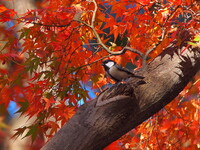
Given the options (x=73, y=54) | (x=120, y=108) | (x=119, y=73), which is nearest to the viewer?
(x=120, y=108)

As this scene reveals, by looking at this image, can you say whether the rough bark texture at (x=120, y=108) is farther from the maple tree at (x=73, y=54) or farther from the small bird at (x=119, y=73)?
the maple tree at (x=73, y=54)

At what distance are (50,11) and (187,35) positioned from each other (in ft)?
5.17

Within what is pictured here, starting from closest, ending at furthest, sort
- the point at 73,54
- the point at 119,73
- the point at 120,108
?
the point at 120,108, the point at 119,73, the point at 73,54

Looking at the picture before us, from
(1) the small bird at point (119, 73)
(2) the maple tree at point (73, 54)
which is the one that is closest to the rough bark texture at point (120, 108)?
(1) the small bird at point (119, 73)

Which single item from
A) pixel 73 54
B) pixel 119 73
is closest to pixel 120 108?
pixel 119 73

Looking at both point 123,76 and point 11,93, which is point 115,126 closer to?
point 123,76

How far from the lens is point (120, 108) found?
244cm

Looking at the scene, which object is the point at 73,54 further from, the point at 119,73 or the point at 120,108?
the point at 120,108

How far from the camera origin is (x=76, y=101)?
3.07 metres

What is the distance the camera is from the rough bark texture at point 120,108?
242 centimetres

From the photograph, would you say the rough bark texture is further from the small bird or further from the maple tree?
the maple tree

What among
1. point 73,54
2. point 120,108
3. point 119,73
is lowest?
point 120,108

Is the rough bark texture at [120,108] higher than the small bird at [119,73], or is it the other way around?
the small bird at [119,73]

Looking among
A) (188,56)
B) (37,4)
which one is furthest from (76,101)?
(37,4)
